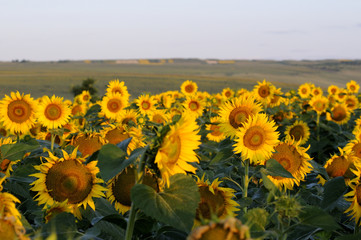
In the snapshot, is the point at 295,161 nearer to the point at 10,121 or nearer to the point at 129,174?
the point at 129,174

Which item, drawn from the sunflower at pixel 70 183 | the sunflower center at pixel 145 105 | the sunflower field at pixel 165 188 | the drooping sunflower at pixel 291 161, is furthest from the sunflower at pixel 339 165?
the sunflower center at pixel 145 105

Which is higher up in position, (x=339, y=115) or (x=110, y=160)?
(x=110, y=160)

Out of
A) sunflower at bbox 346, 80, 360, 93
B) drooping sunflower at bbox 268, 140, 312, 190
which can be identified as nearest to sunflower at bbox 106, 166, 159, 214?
drooping sunflower at bbox 268, 140, 312, 190

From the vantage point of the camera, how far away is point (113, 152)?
5.75 feet

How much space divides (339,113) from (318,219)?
872 cm

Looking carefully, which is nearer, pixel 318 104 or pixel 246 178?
pixel 246 178

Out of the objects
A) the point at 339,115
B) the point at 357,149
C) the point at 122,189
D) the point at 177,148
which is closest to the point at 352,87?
the point at 339,115

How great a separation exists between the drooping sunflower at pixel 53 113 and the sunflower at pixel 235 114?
2358 millimetres

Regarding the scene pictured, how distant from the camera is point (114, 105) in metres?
7.04

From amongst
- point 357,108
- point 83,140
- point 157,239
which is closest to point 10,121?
point 83,140

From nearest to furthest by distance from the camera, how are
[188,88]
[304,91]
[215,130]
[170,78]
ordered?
[215,130]
[188,88]
[304,91]
[170,78]

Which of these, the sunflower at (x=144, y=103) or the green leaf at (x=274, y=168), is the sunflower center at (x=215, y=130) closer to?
the sunflower at (x=144, y=103)

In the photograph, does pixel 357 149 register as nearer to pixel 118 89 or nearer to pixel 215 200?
pixel 215 200

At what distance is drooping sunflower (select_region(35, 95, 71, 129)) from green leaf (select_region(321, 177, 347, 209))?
3.62m
